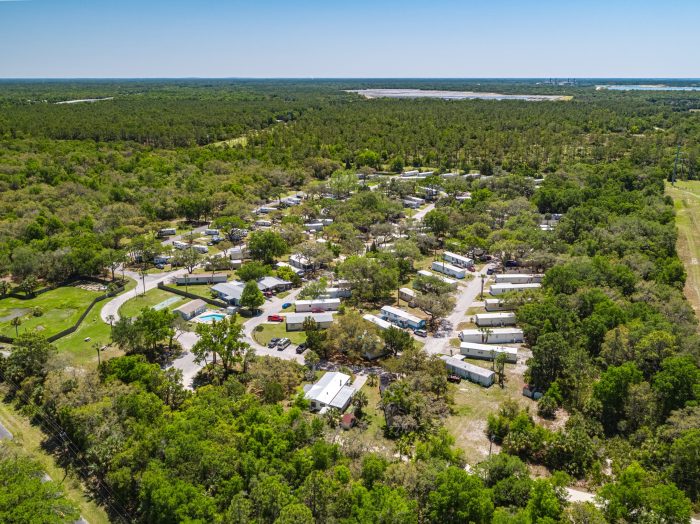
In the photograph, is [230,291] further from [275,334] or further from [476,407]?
[476,407]

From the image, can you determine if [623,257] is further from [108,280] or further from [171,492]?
[108,280]

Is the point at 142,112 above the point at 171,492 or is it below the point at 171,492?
above

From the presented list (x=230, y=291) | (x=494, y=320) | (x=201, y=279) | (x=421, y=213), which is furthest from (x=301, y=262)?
Result: (x=421, y=213)

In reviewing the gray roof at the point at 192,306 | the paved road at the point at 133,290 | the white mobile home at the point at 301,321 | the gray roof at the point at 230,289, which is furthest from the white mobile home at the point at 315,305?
the paved road at the point at 133,290

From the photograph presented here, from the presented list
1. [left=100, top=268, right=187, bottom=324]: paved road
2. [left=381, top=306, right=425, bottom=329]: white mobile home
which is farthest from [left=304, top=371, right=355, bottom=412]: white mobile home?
[left=100, top=268, right=187, bottom=324]: paved road

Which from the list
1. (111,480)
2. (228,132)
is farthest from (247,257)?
(228,132)

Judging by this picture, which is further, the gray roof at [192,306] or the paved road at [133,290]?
the paved road at [133,290]

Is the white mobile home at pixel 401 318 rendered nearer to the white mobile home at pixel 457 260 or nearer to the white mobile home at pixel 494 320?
the white mobile home at pixel 494 320

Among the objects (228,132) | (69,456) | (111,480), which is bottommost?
(69,456)
